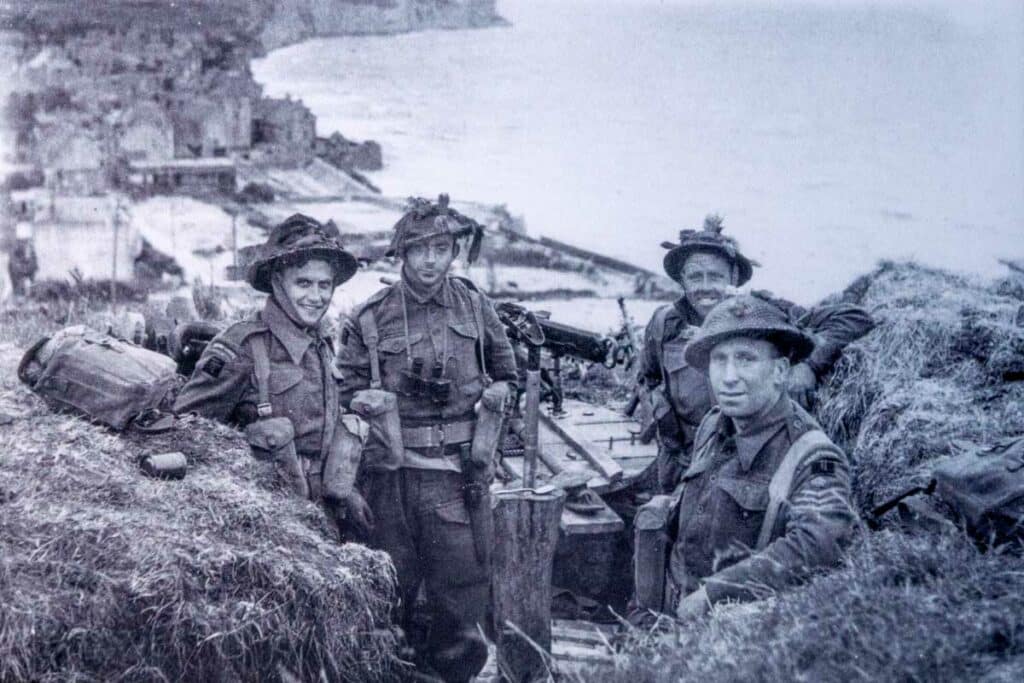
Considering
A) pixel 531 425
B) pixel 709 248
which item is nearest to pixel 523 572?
pixel 531 425

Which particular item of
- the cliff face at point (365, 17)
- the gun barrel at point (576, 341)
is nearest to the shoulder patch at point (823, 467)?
the gun barrel at point (576, 341)

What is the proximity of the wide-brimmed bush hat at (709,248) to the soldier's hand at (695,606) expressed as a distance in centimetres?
277

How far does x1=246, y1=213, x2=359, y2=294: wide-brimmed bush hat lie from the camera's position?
5.20 metres

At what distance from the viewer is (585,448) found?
8.09 meters

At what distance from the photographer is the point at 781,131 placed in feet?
270

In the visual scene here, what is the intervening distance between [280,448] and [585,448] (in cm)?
339

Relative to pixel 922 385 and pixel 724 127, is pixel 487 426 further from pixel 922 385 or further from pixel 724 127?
pixel 724 127

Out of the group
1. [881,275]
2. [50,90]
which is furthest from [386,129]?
[881,275]

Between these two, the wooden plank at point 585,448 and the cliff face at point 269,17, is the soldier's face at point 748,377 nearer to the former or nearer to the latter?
the wooden plank at point 585,448

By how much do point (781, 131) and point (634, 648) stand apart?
273 feet

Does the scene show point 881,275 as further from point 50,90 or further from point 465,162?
point 465,162

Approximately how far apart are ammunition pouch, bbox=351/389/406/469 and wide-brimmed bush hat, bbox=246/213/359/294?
622mm

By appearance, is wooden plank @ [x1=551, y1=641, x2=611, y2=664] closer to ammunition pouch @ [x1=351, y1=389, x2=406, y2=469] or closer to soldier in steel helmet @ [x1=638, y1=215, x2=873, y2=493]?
soldier in steel helmet @ [x1=638, y1=215, x2=873, y2=493]

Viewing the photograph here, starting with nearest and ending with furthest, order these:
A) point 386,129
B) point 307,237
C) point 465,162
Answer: point 307,237 → point 465,162 → point 386,129
